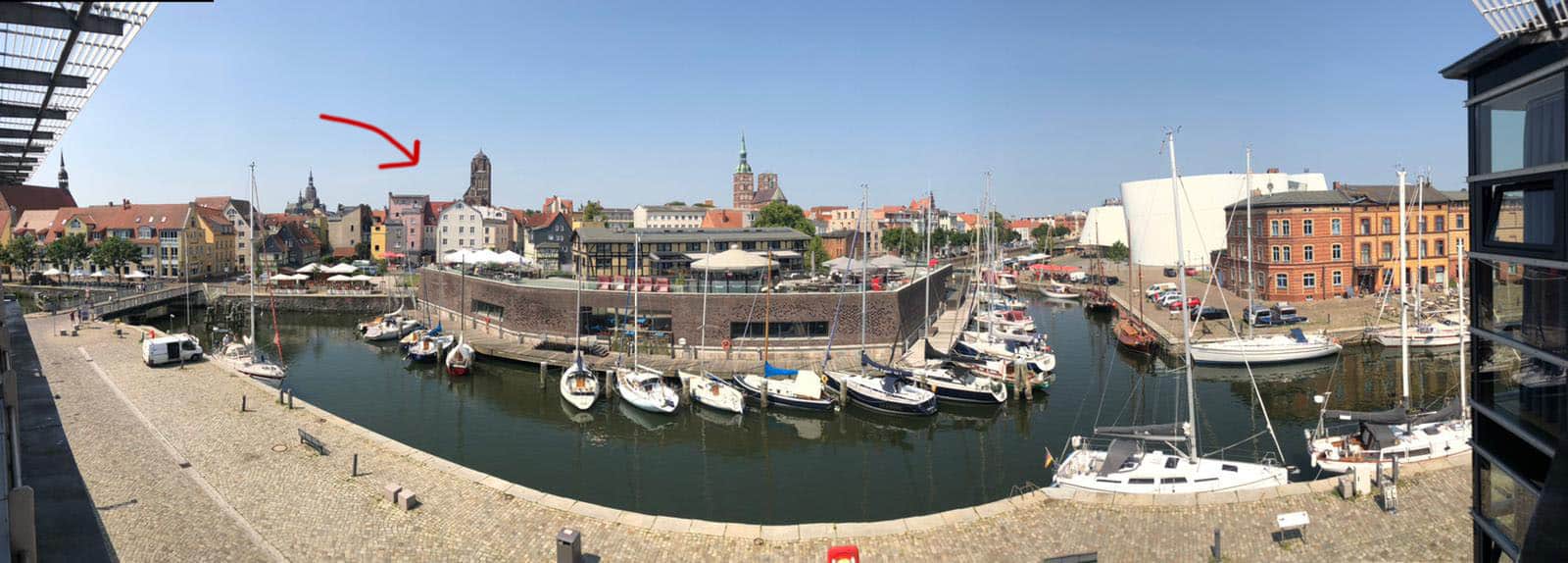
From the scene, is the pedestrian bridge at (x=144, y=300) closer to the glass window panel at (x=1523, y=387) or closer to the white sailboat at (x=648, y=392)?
the white sailboat at (x=648, y=392)

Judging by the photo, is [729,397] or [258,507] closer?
[258,507]

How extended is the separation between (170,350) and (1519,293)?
126 feet

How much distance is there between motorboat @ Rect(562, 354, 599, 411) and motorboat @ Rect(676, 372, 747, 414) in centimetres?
351

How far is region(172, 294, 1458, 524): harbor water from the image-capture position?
64.5 feet

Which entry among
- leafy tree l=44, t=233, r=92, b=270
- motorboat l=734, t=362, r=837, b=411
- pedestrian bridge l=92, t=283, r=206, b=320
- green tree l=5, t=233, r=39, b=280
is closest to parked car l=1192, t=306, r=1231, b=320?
motorboat l=734, t=362, r=837, b=411

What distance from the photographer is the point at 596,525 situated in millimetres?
14492

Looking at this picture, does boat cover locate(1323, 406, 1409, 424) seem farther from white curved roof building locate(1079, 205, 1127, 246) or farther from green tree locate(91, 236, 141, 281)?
green tree locate(91, 236, 141, 281)

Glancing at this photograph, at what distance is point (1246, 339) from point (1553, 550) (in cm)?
3339

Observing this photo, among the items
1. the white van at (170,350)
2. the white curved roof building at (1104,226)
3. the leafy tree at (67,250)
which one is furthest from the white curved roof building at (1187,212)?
the leafy tree at (67,250)

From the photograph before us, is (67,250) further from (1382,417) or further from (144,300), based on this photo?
(1382,417)

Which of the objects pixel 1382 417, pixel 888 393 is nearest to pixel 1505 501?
pixel 1382 417

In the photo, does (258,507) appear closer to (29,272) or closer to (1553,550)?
(1553,550)

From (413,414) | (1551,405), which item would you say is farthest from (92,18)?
(413,414)

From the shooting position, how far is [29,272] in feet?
235
